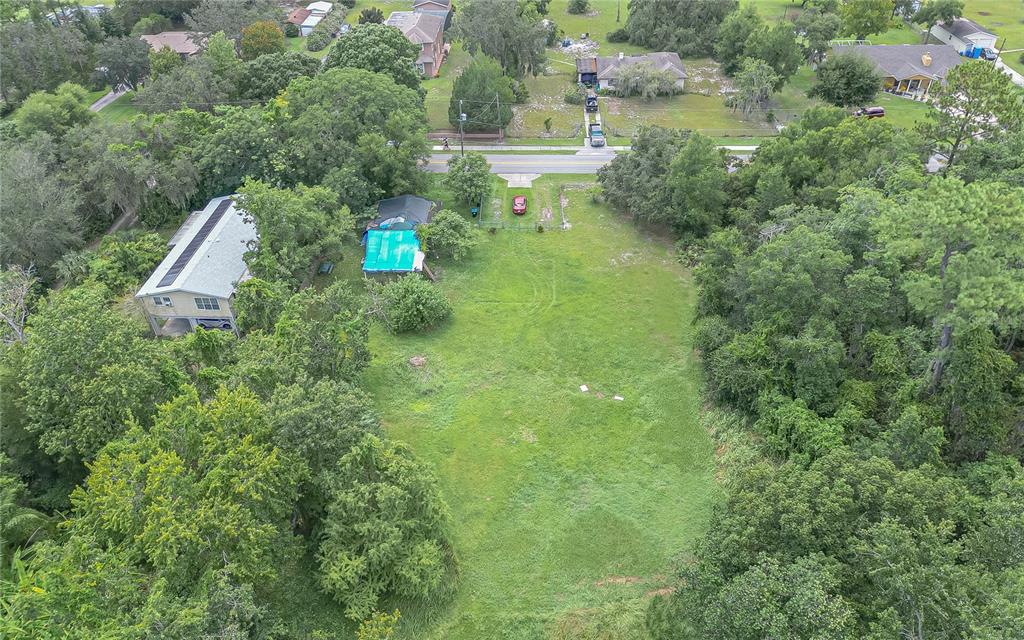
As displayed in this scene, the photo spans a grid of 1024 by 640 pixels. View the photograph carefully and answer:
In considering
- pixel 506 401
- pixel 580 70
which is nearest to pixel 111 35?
pixel 580 70

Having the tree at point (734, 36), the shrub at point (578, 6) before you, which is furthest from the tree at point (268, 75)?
the shrub at point (578, 6)

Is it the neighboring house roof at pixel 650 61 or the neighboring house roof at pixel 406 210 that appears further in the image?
the neighboring house roof at pixel 650 61

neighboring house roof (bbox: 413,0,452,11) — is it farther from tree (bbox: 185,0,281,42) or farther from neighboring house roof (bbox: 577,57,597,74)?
neighboring house roof (bbox: 577,57,597,74)

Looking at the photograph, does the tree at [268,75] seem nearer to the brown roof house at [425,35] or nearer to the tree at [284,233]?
the brown roof house at [425,35]

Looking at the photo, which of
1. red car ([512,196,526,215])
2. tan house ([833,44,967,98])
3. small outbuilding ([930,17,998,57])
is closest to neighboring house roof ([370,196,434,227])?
red car ([512,196,526,215])

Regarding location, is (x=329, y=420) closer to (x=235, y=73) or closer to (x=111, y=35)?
(x=235, y=73)
